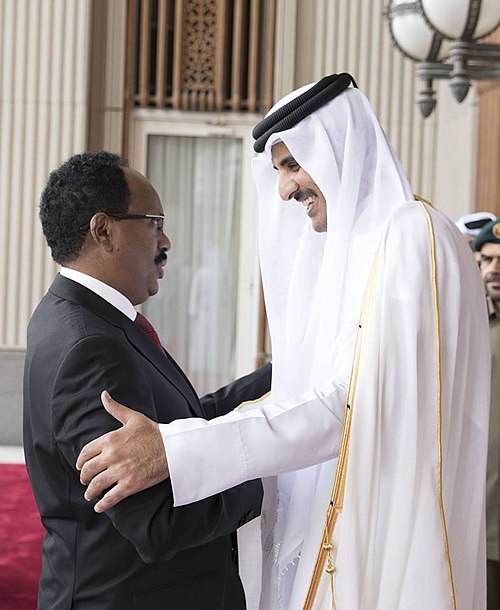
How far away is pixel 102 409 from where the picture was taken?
5.72 feet

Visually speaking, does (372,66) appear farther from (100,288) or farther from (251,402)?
(100,288)

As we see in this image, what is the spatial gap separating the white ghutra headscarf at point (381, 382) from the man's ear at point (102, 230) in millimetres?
455

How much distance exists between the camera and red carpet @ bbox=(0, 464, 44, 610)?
358 centimetres

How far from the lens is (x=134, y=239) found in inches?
79.9

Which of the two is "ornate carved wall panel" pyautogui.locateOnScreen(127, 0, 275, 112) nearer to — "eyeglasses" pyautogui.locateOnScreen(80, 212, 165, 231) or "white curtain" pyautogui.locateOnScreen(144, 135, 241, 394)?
"white curtain" pyautogui.locateOnScreen(144, 135, 241, 394)

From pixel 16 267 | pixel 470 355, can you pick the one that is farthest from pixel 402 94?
pixel 470 355

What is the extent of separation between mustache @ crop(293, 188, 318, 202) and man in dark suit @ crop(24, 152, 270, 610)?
0.32m

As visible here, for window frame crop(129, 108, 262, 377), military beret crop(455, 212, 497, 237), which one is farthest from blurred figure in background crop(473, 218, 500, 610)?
window frame crop(129, 108, 262, 377)

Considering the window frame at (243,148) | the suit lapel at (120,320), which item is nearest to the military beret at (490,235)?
the suit lapel at (120,320)

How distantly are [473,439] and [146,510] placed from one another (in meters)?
0.70

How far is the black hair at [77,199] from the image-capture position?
1.98 meters

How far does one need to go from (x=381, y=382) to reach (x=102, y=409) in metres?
0.54

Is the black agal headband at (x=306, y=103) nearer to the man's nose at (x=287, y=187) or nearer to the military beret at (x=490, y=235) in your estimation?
the man's nose at (x=287, y=187)

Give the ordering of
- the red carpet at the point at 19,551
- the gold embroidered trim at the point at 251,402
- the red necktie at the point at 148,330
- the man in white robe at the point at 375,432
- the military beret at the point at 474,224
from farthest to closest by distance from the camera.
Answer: the military beret at the point at 474,224 → the red carpet at the point at 19,551 → the gold embroidered trim at the point at 251,402 → the red necktie at the point at 148,330 → the man in white robe at the point at 375,432
